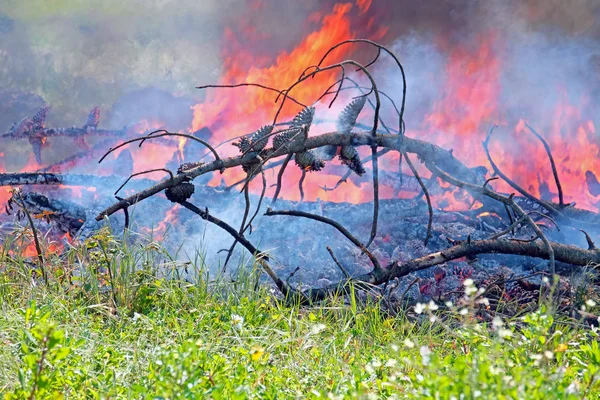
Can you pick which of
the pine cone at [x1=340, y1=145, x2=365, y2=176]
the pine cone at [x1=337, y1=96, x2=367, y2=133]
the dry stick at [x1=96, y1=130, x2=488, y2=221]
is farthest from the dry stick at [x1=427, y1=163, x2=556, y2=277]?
the pine cone at [x1=337, y1=96, x2=367, y2=133]

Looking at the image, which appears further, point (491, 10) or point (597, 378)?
point (491, 10)

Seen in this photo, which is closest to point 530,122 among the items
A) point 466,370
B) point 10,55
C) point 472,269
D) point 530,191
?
point 530,191

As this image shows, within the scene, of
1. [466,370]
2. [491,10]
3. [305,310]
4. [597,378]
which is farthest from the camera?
[491,10]

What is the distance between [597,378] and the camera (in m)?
1.67

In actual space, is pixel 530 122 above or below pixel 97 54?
below

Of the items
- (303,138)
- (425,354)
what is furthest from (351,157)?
(425,354)

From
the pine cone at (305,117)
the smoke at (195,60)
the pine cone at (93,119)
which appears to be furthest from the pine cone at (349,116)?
the pine cone at (93,119)

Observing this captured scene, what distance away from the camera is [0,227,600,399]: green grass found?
1644 mm

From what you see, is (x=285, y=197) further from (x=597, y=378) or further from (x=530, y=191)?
(x=597, y=378)

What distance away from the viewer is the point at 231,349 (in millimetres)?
2229

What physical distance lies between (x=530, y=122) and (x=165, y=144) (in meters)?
2.88

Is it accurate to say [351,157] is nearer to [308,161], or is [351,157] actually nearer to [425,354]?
[308,161]

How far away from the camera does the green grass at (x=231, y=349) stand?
1.64m

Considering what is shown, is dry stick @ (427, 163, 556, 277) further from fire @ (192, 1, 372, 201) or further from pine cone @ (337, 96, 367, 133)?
fire @ (192, 1, 372, 201)
